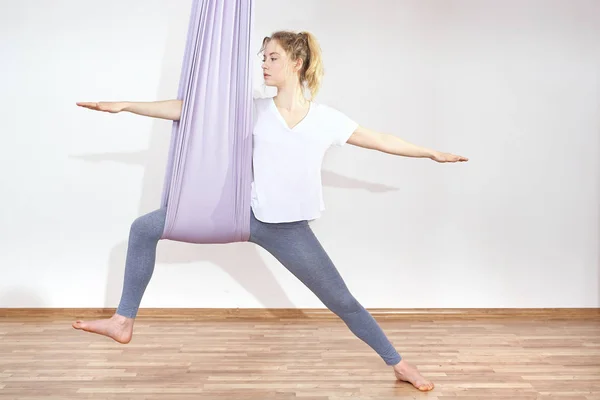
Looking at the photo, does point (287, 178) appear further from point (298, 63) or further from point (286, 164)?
point (298, 63)

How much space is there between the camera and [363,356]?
10.9ft

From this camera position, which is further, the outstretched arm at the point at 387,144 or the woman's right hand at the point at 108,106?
the outstretched arm at the point at 387,144

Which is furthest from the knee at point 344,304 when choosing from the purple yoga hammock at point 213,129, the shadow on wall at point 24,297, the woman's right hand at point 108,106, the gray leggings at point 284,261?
the shadow on wall at point 24,297

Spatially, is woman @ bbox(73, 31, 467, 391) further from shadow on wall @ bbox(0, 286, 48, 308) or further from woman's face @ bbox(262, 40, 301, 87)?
shadow on wall @ bbox(0, 286, 48, 308)

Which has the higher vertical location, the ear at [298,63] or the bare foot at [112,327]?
the ear at [298,63]

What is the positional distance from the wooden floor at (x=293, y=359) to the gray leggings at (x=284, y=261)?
310 millimetres

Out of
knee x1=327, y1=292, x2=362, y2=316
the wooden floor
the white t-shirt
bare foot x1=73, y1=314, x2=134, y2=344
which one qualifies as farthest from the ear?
the wooden floor

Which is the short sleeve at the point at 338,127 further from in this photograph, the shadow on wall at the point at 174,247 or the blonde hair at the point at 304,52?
the shadow on wall at the point at 174,247

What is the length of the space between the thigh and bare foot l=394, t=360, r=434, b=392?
380 mm

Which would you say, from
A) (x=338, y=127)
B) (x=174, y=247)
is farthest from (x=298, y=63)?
(x=174, y=247)

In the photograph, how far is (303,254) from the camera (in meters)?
2.71

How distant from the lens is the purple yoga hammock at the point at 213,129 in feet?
8.42

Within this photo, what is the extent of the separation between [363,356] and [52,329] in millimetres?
1546

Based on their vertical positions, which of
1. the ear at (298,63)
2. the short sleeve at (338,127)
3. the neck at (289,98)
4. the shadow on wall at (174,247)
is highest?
the ear at (298,63)
